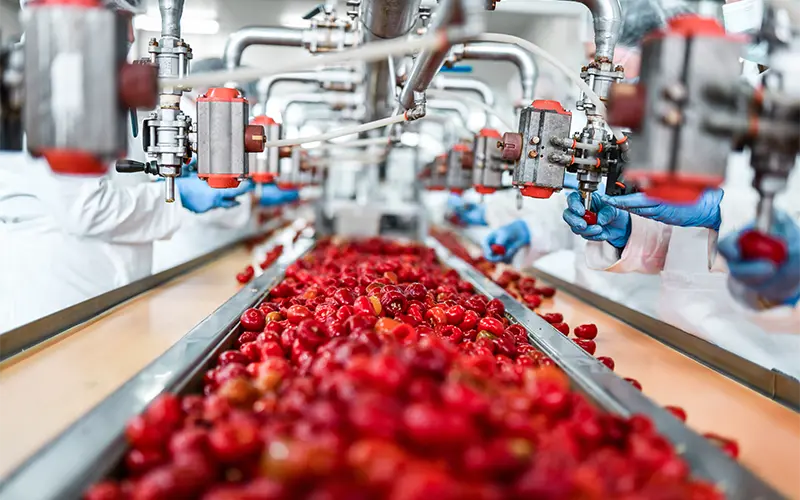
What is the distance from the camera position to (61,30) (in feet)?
3.01

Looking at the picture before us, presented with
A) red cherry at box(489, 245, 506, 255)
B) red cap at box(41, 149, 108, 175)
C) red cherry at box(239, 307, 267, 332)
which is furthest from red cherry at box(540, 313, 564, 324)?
red cap at box(41, 149, 108, 175)

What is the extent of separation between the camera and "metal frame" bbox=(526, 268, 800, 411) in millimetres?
1413

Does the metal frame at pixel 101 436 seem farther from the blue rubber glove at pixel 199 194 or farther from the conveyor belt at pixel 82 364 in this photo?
the blue rubber glove at pixel 199 194

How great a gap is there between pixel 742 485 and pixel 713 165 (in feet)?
1.65

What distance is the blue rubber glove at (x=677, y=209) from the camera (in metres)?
1.64

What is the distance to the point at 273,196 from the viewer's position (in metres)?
4.24

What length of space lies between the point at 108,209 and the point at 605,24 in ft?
7.25

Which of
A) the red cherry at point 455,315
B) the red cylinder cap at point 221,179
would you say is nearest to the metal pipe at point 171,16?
the red cylinder cap at point 221,179

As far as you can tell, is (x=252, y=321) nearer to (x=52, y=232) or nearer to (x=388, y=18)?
(x=388, y=18)

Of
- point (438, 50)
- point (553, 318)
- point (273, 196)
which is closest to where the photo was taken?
point (438, 50)

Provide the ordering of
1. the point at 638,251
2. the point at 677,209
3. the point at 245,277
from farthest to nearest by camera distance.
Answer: the point at 245,277, the point at 638,251, the point at 677,209

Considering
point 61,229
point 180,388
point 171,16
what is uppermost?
point 171,16

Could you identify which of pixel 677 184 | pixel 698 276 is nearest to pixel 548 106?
pixel 677 184

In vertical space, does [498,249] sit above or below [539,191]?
below
